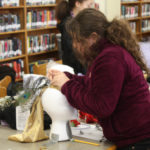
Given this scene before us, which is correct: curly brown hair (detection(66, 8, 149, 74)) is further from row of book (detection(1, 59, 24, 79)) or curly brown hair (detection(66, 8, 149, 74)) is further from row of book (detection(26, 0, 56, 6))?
row of book (detection(26, 0, 56, 6))

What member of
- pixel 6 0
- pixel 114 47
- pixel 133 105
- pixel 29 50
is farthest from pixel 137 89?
pixel 29 50

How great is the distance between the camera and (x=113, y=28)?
5.32ft

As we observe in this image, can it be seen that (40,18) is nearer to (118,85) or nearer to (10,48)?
(10,48)

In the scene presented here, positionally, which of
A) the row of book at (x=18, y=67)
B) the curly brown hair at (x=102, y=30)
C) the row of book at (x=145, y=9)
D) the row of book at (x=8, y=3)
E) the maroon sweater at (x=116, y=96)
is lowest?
the row of book at (x=18, y=67)

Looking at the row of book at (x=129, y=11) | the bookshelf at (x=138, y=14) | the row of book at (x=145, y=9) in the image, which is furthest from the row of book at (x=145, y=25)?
the row of book at (x=129, y=11)

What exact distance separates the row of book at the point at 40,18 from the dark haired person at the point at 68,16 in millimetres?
1627

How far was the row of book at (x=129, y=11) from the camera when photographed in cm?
753

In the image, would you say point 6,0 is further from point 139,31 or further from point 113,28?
point 139,31

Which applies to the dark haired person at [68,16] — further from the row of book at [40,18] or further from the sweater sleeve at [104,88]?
the sweater sleeve at [104,88]

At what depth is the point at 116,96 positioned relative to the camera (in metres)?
1.50

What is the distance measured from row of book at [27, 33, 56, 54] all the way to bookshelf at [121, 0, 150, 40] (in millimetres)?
2339

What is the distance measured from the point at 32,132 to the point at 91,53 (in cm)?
53

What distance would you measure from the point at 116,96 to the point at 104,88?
7 centimetres

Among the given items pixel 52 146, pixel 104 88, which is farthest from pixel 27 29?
pixel 104 88
